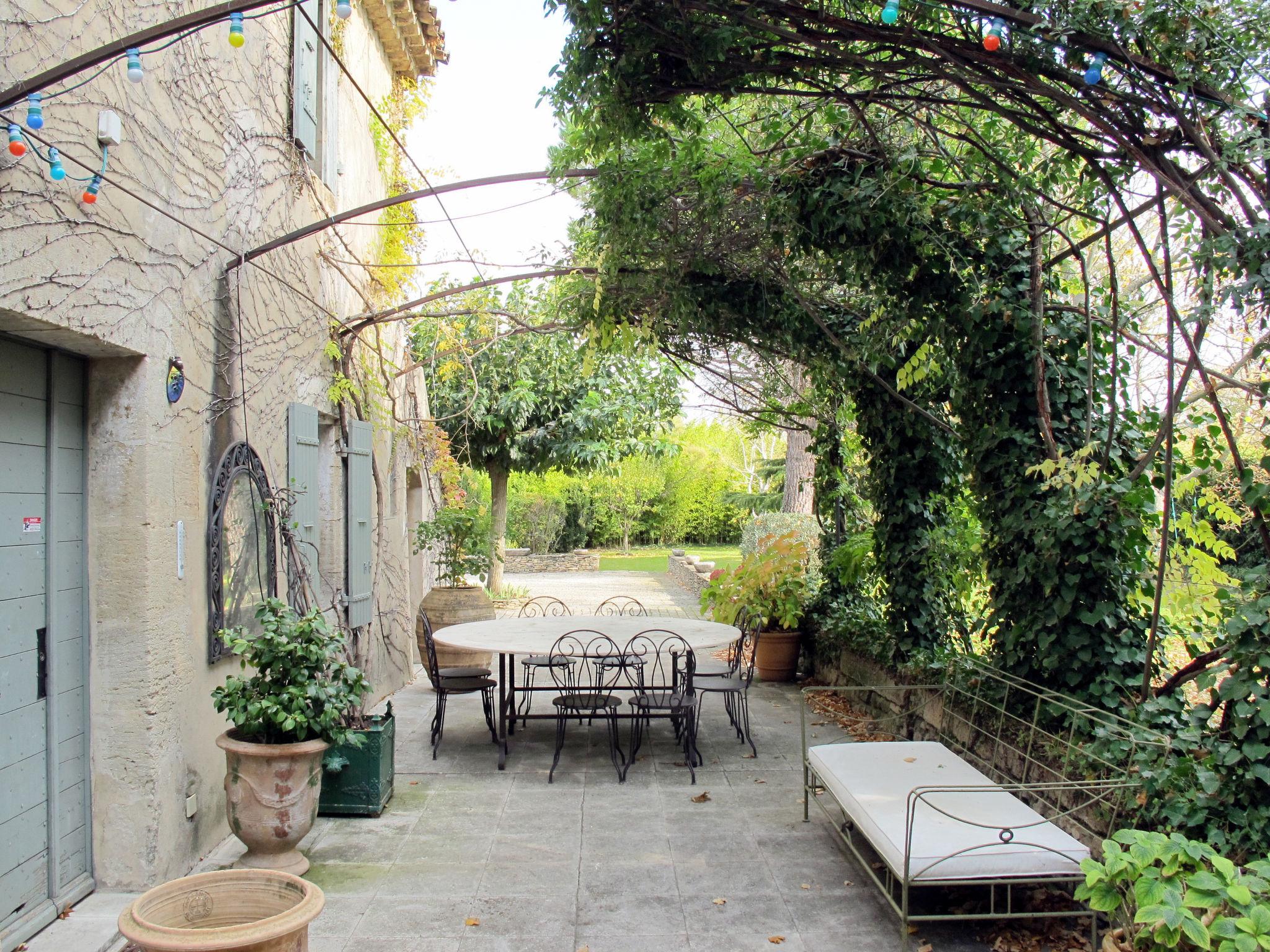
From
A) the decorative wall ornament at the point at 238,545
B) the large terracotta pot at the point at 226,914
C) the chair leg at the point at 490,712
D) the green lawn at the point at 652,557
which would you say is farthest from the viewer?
the green lawn at the point at 652,557

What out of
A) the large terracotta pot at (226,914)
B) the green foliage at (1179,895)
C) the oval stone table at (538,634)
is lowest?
the large terracotta pot at (226,914)

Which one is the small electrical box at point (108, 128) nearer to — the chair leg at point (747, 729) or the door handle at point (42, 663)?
the door handle at point (42, 663)

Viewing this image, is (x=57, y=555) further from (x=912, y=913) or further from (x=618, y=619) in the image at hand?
(x=618, y=619)

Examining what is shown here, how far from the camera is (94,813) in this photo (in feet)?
11.6

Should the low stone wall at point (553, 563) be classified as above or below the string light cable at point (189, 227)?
below

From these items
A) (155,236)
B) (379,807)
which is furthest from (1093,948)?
(155,236)

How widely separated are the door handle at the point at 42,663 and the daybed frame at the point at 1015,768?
3145 millimetres

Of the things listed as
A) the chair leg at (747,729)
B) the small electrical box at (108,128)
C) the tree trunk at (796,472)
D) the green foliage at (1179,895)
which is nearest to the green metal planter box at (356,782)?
the chair leg at (747,729)

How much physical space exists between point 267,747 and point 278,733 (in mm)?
156

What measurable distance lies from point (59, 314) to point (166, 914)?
76.8 inches

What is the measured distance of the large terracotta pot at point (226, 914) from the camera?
7.53 feet

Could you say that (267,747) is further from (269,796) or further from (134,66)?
(134,66)

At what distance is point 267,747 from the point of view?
3764mm

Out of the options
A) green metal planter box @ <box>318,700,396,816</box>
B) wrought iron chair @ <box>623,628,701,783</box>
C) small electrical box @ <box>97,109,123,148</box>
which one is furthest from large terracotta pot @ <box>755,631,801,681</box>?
small electrical box @ <box>97,109,123,148</box>
